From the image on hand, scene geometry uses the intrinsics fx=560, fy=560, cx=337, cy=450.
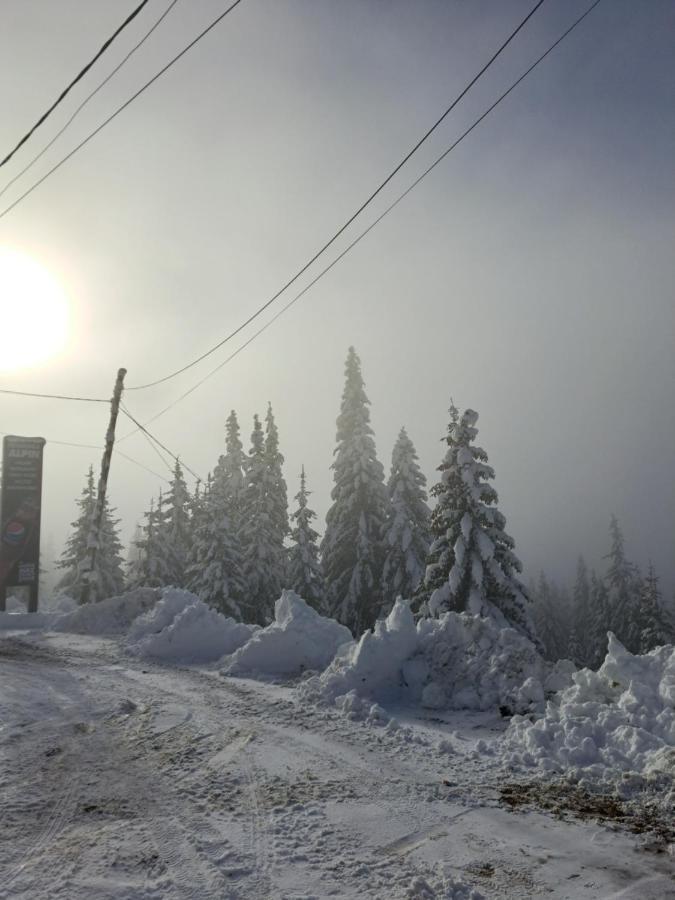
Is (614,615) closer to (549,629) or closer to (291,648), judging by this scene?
(549,629)

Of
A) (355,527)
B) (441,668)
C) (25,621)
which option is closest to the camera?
(441,668)

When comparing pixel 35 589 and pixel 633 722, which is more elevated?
pixel 35 589

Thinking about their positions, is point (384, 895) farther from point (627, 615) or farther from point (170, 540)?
point (627, 615)

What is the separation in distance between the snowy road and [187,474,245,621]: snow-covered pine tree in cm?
2157

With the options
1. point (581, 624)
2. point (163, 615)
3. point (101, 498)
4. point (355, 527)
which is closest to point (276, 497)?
point (355, 527)

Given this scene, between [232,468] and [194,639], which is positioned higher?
[232,468]

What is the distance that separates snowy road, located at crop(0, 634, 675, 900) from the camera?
11.8ft

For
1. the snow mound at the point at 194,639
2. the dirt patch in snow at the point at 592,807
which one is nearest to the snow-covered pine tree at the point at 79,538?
the snow mound at the point at 194,639

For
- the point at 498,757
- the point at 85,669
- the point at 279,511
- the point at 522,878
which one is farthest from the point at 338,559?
the point at 522,878

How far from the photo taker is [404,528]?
26.7 metres

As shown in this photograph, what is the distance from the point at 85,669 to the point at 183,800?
6411 millimetres

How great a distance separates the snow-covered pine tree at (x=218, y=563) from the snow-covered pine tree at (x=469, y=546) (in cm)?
1223

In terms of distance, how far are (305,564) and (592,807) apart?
86.0 feet

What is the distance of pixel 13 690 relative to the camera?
8.35 meters
